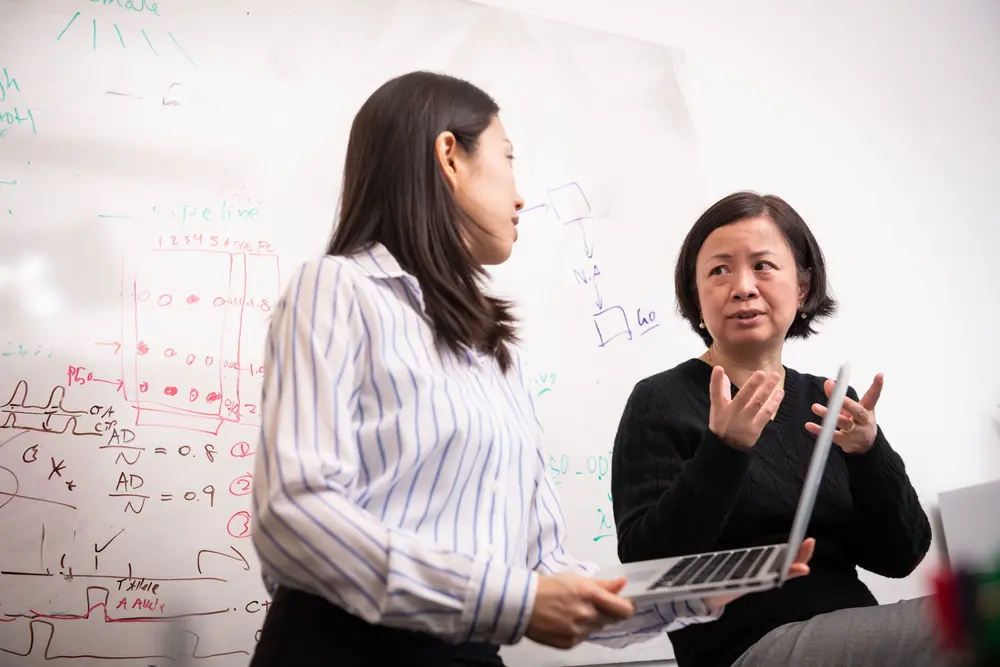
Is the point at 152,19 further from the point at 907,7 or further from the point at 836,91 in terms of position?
the point at 907,7

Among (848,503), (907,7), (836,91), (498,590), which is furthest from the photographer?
(907,7)

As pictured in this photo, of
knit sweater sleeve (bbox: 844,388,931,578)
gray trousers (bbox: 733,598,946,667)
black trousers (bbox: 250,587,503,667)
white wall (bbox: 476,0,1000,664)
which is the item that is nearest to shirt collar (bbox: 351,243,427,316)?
black trousers (bbox: 250,587,503,667)

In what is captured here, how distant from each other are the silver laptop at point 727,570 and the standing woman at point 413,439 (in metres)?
0.04

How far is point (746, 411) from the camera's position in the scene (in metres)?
1.04

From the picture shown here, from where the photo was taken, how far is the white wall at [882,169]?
2.28 metres

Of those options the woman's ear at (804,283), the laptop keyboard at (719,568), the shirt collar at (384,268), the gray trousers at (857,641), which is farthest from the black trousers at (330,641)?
the woman's ear at (804,283)

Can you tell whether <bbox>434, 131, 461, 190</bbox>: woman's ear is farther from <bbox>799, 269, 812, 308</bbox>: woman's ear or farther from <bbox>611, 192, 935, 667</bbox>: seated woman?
<bbox>799, 269, 812, 308</bbox>: woman's ear

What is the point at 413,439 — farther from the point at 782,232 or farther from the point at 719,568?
the point at 782,232

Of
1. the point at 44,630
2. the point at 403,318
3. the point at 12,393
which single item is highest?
the point at 403,318

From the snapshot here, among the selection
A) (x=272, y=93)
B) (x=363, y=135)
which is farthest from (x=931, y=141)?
(x=363, y=135)

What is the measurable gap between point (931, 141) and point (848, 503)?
175 centimetres

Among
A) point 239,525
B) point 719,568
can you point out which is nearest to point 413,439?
point 719,568

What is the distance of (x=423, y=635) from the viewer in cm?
79

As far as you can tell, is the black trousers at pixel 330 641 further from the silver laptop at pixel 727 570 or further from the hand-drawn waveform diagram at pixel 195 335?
the hand-drawn waveform diagram at pixel 195 335
